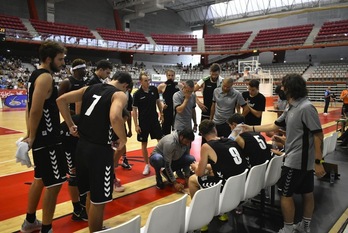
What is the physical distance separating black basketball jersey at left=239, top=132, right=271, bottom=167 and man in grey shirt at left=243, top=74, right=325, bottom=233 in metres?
0.42

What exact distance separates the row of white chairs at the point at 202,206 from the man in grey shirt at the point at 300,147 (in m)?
0.30

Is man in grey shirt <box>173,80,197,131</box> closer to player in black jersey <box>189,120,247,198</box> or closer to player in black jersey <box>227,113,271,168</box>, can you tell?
player in black jersey <box>227,113,271,168</box>

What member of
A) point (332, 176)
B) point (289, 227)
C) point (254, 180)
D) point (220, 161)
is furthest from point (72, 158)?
point (332, 176)

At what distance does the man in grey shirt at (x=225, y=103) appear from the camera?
15.0ft

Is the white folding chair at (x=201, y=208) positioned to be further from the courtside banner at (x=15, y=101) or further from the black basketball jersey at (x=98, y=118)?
the courtside banner at (x=15, y=101)

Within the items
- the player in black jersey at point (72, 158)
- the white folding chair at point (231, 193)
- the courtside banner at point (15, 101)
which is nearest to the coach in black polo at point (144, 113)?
the player in black jersey at point (72, 158)

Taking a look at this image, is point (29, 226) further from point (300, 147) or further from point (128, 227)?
point (300, 147)

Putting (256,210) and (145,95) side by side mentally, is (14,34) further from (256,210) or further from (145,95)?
(256,210)

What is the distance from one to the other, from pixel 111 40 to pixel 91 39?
10.6ft

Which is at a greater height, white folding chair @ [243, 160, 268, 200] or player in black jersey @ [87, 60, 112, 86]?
player in black jersey @ [87, 60, 112, 86]

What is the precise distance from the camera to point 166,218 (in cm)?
190

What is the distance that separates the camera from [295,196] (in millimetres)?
3996

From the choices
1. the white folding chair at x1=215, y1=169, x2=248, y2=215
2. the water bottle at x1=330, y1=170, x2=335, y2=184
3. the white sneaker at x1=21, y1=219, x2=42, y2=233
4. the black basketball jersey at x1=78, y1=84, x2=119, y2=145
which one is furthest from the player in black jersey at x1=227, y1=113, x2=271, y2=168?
the white sneaker at x1=21, y1=219, x2=42, y2=233

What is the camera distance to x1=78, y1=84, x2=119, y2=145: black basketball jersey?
7.43 ft
